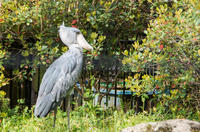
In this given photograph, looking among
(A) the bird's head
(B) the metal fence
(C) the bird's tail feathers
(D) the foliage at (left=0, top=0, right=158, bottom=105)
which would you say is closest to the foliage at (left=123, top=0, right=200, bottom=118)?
(A) the bird's head

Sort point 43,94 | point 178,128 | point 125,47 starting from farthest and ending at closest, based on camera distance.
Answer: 1. point 125,47
2. point 43,94
3. point 178,128

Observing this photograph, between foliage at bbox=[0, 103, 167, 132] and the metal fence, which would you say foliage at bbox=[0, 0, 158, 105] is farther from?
foliage at bbox=[0, 103, 167, 132]

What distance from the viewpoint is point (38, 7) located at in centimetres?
404

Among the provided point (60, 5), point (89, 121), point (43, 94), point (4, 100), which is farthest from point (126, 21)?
point (4, 100)

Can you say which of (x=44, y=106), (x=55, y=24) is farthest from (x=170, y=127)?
(x=55, y=24)

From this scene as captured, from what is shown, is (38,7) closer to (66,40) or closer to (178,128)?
(66,40)

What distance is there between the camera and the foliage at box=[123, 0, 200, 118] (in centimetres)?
320

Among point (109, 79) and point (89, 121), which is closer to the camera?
point (89, 121)

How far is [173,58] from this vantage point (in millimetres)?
3561

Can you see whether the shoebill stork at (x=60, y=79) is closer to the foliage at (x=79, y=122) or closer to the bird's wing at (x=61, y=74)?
the bird's wing at (x=61, y=74)

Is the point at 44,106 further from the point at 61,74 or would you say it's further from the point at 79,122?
the point at 79,122

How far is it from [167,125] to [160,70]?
142cm

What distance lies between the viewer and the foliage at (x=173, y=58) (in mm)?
3199

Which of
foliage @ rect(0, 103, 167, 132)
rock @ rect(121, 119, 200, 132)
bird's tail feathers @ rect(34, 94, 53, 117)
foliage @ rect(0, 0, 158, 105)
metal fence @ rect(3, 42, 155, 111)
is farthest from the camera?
metal fence @ rect(3, 42, 155, 111)
